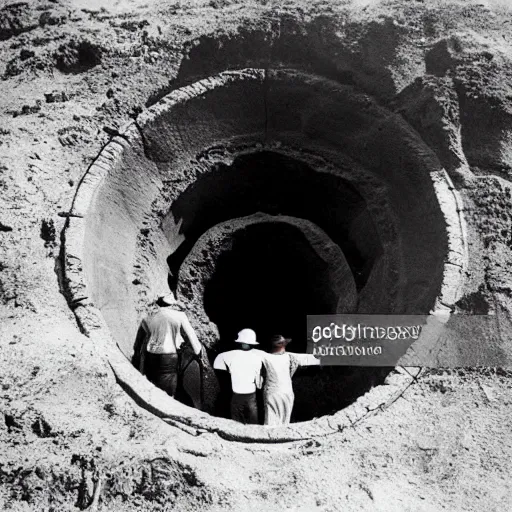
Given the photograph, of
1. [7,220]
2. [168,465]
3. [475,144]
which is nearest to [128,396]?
[168,465]

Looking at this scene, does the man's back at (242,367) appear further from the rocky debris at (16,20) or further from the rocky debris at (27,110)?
the rocky debris at (16,20)

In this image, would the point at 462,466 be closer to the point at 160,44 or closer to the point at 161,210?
the point at 161,210

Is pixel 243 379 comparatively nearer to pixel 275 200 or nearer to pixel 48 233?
pixel 48 233

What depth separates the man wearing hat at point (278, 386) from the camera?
459 centimetres

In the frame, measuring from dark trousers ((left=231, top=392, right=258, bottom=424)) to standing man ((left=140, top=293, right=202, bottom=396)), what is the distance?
42 centimetres

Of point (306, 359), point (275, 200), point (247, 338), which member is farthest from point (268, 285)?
point (247, 338)

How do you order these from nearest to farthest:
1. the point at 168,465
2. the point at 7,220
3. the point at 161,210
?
the point at 168,465, the point at 7,220, the point at 161,210

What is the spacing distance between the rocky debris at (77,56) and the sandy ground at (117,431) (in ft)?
0.95

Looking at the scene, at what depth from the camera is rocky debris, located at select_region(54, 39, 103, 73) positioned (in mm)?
5367

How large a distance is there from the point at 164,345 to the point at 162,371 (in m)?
0.17

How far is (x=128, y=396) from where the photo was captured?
394 cm

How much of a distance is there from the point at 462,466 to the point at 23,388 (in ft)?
7.55

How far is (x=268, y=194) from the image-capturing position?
6.00 metres

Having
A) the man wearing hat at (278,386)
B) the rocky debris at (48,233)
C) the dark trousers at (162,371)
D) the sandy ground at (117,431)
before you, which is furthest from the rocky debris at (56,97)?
the man wearing hat at (278,386)
